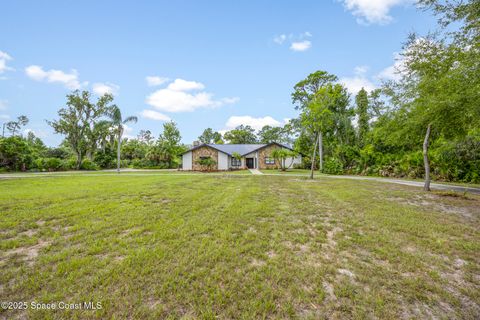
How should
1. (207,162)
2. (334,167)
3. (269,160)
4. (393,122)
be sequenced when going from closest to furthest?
(393,122) < (334,167) < (207,162) < (269,160)

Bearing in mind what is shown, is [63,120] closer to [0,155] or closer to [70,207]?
[0,155]

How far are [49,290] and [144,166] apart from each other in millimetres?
33014

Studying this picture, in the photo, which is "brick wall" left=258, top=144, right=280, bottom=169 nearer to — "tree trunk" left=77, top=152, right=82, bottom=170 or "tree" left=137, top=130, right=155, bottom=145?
"tree trunk" left=77, top=152, right=82, bottom=170

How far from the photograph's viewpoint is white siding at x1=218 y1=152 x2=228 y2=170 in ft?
90.5

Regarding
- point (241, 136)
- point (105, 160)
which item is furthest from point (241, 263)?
point (241, 136)

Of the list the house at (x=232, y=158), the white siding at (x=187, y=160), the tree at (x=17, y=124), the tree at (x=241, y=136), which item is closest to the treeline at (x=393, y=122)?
the house at (x=232, y=158)

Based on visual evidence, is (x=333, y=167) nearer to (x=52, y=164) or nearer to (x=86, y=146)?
(x=52, y=164)

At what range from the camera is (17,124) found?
45094 mm

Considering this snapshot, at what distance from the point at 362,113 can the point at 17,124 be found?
73.5 metres

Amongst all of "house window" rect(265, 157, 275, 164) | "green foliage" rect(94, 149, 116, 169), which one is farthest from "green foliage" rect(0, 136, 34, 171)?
"house window" rect(265, 157, 275, 164)

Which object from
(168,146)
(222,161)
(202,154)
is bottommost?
(222,161)

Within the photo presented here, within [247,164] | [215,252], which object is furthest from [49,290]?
[247,164]

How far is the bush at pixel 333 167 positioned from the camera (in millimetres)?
18531

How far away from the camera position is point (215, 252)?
9.41 feet
